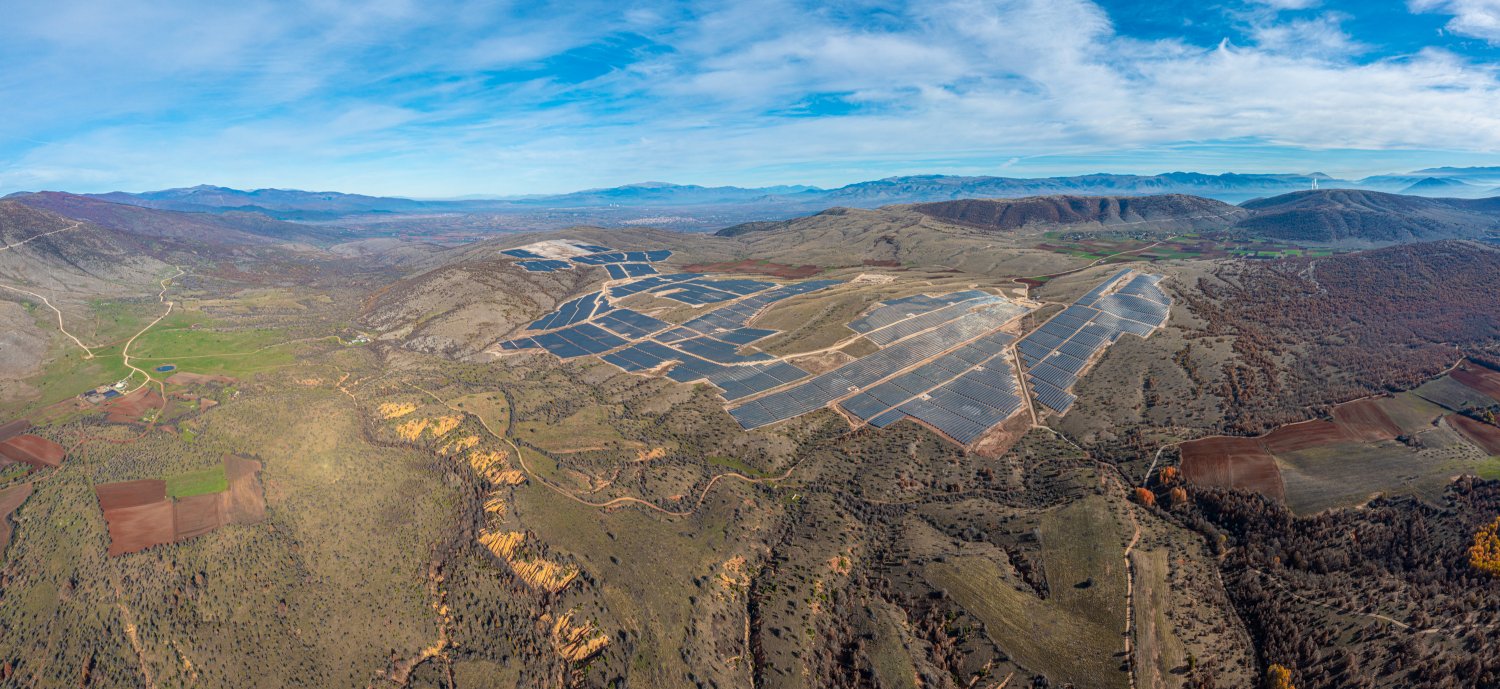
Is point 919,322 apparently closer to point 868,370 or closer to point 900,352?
point 900,352

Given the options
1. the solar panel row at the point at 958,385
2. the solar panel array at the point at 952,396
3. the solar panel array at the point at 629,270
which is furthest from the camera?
the solar panel array at the point at 629,270

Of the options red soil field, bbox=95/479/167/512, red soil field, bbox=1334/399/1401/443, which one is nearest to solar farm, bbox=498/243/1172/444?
red soil field, bbox=1334/399/1401/443

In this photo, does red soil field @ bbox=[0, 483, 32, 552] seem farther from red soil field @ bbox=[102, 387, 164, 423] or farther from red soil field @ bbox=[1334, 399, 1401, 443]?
red soil field @ bbox=[1334, 399, 1401, 443]

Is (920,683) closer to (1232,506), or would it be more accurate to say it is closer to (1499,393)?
(1232,506)

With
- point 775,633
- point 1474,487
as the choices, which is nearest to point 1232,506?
point 1474,487

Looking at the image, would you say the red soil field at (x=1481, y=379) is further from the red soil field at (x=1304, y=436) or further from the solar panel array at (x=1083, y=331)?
the solar panel array at (x=1083, y=331)

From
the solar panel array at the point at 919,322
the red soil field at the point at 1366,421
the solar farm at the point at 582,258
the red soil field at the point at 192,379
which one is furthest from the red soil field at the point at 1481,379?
the red soil field at the point at 192,379
